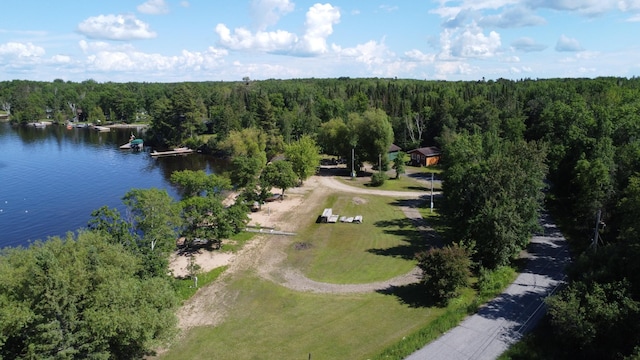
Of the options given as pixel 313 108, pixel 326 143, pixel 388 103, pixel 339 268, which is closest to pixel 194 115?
pixel 313 108

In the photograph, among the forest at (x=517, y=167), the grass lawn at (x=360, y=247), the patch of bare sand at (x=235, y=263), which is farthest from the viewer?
the grass lawn at (x=360, y=247)

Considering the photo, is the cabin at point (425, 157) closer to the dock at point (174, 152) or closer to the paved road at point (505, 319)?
the paved road at point (505, 319)

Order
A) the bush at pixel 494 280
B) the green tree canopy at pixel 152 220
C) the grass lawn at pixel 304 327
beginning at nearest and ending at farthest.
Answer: the grass lawn at pixel 304 327, the bush at pixel 494 280, the green tree canopy at pixel 152 220

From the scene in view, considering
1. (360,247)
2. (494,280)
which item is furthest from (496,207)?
(360,247)

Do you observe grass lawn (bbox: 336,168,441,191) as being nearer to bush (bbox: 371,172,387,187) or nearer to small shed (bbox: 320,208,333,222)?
bush (bbox: 371,172,387,187)

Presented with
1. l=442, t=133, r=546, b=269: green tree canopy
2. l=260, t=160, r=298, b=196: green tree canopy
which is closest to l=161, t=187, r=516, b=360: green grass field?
l=442, t=133, r=546, b=269: green tree canopy

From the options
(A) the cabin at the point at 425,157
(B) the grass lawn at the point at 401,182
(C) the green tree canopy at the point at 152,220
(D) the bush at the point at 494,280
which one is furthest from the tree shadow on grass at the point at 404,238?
(A) the cabin at the point at 425,157

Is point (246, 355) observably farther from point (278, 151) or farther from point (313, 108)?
point (313, 108)

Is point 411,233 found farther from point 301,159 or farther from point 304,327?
point 301,159
